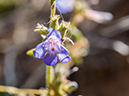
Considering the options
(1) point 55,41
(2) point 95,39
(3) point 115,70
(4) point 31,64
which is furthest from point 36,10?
(1) point 55,41

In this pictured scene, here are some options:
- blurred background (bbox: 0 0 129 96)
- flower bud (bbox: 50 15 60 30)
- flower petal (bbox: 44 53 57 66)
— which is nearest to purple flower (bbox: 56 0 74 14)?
blurred background (bbox: 0 0 129 96)

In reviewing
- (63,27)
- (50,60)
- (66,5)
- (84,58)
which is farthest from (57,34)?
(84,58)

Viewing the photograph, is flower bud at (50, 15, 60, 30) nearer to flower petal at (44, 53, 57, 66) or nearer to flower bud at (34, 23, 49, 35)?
flower bud at (34, 23, 49, 35)

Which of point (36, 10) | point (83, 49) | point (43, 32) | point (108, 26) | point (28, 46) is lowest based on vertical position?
point (43, 32)

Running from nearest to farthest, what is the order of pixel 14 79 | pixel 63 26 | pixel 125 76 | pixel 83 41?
pixel 63 26, pixel 83 41, pixel 14 79, pixel 125 76

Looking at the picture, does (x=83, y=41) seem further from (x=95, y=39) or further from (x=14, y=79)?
(x=14, y=79)

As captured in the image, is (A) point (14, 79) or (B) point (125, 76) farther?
(B) point (125, 76)
